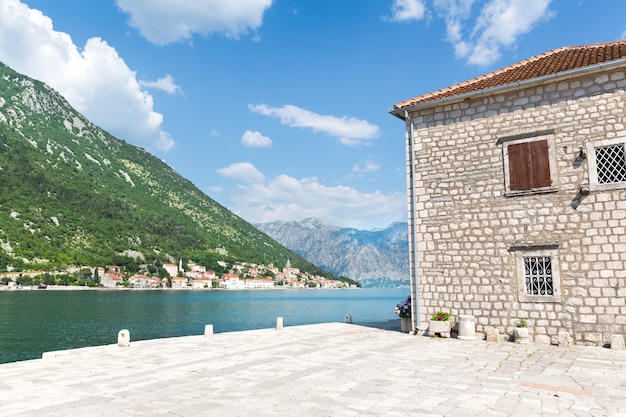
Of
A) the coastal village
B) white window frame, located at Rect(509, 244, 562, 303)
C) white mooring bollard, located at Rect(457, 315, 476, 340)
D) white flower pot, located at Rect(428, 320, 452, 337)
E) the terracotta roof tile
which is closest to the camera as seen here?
white window frame, located at Rect(509, 244, 562, 303)

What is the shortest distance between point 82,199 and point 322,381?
135 m

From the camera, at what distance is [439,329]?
1334 cm

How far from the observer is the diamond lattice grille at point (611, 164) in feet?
38.1

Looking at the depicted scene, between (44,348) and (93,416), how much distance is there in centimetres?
2395

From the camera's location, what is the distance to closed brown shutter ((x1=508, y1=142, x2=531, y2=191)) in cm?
1278

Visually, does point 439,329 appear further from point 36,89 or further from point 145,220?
point 36,89

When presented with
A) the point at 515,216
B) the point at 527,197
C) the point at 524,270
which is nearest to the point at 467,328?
the point at 524,270

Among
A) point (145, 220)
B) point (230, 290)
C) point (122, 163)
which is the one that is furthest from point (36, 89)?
point (230, 290)

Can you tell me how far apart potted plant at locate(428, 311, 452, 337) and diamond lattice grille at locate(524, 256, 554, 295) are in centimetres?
238

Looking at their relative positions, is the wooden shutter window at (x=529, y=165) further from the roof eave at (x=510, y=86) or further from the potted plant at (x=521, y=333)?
the potted plant at (x=521, y=333)

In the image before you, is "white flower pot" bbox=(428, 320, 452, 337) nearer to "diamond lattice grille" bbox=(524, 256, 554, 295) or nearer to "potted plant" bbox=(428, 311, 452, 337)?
"potted plant" bbox=(428, 311, 452, 337)

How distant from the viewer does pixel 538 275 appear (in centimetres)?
1238

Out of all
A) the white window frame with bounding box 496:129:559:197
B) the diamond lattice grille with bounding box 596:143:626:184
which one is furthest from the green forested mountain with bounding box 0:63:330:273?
the diamond lattice grille with bounding box 596:143:626:184

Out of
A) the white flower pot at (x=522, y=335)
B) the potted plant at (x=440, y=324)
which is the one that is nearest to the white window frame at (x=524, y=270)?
the white flower pot at (x=522, y=335)
